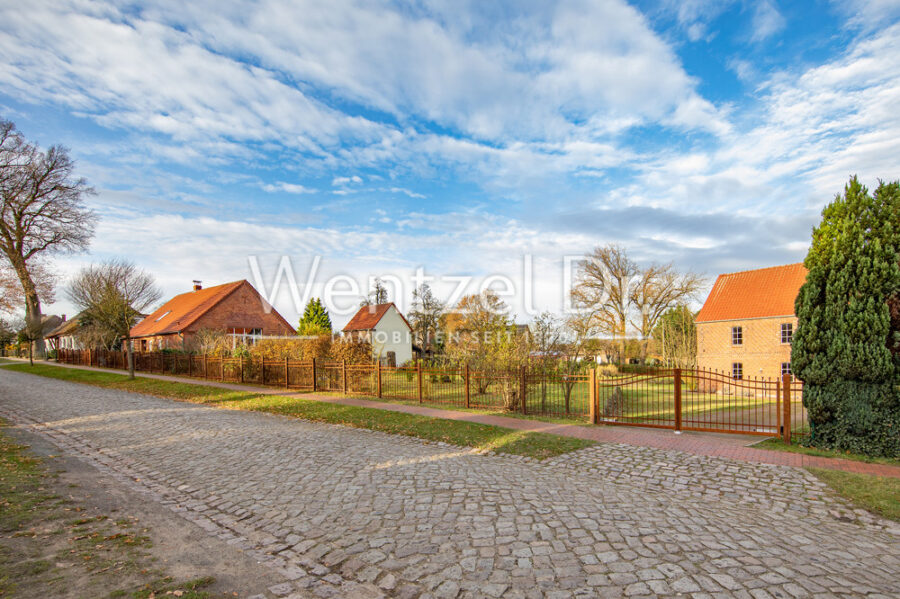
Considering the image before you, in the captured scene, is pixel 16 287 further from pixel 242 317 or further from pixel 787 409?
pixel 787 409

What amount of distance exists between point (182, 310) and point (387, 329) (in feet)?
56.4

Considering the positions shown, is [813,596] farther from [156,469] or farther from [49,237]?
[49,237]

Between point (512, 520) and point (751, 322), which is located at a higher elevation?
point (751, 322)

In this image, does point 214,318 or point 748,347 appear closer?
point 748,347

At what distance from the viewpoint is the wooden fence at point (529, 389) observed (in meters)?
10.5

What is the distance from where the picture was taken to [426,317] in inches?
2029

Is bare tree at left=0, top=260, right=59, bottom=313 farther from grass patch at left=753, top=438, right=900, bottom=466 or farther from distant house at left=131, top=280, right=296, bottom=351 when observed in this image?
grass patch at left=753, top=438, right=900, bottom=466

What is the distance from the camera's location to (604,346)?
39.2 metres

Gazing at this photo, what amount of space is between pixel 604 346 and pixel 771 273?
537 inches

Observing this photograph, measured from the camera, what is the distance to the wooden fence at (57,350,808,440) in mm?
10484

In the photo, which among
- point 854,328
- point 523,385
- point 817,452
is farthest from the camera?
point 523,385

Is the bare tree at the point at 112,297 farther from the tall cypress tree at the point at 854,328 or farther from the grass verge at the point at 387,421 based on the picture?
the tall cypress tree at the point at 854,328

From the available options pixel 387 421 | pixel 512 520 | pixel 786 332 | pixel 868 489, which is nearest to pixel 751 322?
pixel 786 332

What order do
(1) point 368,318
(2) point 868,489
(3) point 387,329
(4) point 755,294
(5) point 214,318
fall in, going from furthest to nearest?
(1) point 368,318 < (3) point 387,329 < (5) point 214,318 < (4) point 755,294 < (2) point 868,489
